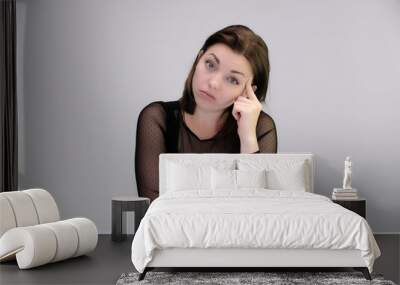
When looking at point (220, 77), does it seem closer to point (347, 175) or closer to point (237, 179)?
point (237, 179)

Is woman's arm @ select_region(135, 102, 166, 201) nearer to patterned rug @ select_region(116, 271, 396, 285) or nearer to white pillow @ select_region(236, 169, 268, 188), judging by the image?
white pillow @ select_region(236, 169, 268, 188)

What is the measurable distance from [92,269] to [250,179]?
5.95 ft

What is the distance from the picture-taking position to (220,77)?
23.9 ft

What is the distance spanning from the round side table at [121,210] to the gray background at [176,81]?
0.46 metres

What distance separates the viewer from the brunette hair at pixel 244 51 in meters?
7.40

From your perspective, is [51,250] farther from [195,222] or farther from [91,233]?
A: [195,222]

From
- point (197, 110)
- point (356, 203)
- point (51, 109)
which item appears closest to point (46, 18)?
point (51, 109)

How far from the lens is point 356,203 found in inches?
279

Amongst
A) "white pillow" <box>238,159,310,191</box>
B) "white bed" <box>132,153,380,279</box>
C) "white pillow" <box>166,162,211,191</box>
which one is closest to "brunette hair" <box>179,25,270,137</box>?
"white pillow" <box>238,159,310,191</box>

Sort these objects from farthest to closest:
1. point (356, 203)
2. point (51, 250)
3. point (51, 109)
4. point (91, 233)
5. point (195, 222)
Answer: point (51, 109)
point (356, 203)
point (91, 233)
point (51, 250)
point (195, 222)

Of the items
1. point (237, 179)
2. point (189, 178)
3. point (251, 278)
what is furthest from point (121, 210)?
point (251, 278)

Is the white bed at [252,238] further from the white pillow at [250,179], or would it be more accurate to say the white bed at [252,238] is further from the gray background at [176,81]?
the gray background at [176,81]

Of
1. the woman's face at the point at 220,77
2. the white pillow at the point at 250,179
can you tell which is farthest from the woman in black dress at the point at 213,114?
the white pillow at the point at 250,179

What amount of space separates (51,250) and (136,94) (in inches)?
95.4
